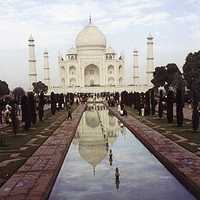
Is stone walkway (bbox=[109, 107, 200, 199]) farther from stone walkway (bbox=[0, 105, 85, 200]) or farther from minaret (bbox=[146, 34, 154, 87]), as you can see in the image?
minaret (bbox=[146, 34, 154, 87])

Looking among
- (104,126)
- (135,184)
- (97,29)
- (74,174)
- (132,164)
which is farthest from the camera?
(97,29)

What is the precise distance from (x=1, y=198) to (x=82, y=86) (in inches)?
1854

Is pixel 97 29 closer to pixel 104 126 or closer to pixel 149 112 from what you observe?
pixel 149 112

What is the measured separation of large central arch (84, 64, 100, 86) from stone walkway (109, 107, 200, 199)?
4366 cm

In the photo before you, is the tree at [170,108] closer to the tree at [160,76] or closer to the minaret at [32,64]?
the tree at [160,76]

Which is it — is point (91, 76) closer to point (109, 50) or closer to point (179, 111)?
point (109, 50)

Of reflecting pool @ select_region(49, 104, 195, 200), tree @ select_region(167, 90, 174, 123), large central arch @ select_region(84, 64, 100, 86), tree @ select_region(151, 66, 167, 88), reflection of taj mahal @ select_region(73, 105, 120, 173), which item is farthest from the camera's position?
large central arch @ select_region(84, 64, 100, 86)

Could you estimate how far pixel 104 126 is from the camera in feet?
47.0

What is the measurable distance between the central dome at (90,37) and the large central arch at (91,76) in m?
3.80

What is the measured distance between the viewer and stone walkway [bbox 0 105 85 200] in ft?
17.2

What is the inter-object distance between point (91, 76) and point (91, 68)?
100 cm

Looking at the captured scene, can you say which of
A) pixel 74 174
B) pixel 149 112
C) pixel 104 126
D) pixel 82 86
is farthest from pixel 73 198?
pixel 82 86

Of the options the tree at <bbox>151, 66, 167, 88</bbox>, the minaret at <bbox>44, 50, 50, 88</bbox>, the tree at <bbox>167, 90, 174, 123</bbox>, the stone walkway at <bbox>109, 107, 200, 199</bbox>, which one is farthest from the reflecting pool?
the minaret at <bbox>44, 50, 50, 88</bbox>

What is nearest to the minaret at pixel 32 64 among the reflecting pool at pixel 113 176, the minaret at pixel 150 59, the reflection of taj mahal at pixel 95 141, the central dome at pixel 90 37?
the central dome at pixel 90 37
